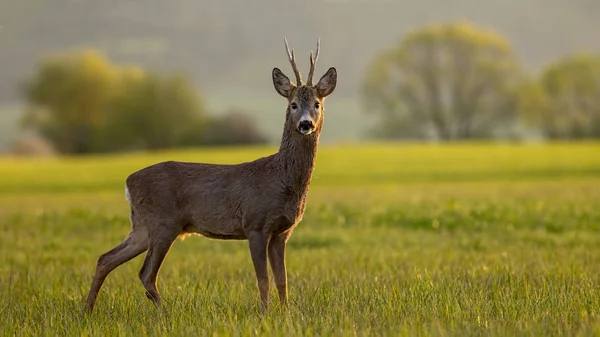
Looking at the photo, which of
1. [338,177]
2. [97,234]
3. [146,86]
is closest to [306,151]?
[97,234]

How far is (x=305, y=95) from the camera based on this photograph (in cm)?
795

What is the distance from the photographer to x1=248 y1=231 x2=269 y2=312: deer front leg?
801 centimetres

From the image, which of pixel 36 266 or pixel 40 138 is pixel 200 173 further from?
pixel 40 138

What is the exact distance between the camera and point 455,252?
13.5m

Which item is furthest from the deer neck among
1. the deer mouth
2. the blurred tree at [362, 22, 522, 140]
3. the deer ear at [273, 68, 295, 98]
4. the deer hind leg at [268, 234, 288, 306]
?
the blurred tree at [362, 22, 522, 140]

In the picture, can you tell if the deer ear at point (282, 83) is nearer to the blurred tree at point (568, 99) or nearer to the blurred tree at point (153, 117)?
the blurred tree at point (568, 99)

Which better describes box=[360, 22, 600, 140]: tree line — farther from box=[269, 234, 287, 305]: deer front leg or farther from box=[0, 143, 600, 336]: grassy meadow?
box=[269, 234, 287, 305]: deer front leg

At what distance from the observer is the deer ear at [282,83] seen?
8164 mm

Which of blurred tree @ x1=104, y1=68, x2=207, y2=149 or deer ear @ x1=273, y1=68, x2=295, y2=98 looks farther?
blurred tree @ x1=104, y1=68, x2=207, y2=149

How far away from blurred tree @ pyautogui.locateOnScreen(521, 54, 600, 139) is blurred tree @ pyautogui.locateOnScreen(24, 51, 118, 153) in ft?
130

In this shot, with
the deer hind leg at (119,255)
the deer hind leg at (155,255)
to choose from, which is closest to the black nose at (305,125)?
the deer hind leg at (155,255)

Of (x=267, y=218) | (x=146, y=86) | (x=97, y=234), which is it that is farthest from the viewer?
(x=146, y=86)

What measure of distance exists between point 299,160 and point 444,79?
2568 inches

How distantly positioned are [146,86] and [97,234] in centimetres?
6468
